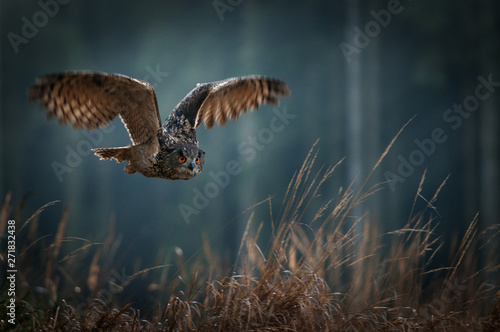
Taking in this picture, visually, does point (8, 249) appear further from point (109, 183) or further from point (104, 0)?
point (104, 0)

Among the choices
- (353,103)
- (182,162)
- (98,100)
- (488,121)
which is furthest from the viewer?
(353,103)

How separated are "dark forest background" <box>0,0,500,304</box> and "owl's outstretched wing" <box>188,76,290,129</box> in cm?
340

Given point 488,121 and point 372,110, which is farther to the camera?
point 372,110

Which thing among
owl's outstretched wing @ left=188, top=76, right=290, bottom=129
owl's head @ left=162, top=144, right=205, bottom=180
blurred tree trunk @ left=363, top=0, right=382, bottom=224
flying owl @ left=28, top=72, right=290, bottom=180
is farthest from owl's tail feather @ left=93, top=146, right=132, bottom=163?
blurred tree trunk @ left=363, top=0, right=382, bottom=224

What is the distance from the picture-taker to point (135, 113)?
6.10 feet

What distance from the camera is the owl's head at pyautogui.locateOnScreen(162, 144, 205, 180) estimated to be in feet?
5.45

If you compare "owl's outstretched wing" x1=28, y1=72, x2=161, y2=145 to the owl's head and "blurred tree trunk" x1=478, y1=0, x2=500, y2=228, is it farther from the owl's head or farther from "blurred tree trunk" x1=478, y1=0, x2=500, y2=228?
"blurred tree trunk" x1=478, y1=0, x2=500, y2=228

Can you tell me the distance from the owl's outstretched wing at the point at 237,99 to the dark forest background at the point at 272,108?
3.40m

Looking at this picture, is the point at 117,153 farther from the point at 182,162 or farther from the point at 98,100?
the point at 182,162

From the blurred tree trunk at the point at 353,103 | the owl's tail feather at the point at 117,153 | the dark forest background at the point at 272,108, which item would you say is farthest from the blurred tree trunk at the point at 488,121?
the owl's tail feather at the point at 117,153

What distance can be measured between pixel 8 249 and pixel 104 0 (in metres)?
5.74

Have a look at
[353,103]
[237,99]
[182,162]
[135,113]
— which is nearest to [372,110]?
[353,103]

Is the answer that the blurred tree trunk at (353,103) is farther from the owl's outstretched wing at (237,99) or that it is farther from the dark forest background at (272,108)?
the owl's outstretched wing at (237,99)

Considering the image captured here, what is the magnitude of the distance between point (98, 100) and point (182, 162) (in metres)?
0.55
